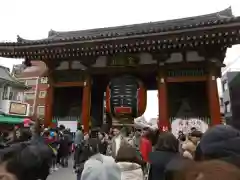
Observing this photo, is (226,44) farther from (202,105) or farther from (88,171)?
(88,171)

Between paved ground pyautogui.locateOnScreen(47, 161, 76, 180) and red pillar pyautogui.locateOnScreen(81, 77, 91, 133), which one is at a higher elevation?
red pillar pyautogui.locateOnScreen(81, 77, 91, 133)

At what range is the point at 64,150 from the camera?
29.6 ft

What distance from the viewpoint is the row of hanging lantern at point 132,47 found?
8.09 metres

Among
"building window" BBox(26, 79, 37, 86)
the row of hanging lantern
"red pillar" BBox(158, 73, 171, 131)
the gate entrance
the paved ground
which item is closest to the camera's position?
the paved ground

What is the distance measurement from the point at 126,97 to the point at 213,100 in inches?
138

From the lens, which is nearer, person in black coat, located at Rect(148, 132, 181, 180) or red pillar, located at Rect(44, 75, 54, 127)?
person in black coat, located at Rect(148, 132, 181, 180)

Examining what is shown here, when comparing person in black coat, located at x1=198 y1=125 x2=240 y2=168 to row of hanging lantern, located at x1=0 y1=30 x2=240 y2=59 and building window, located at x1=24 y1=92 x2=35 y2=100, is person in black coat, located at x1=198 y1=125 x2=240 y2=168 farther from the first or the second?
building window, located at x1=24 y1=92 x2=35 y2=100

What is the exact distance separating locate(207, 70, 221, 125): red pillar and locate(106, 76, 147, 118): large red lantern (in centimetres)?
275

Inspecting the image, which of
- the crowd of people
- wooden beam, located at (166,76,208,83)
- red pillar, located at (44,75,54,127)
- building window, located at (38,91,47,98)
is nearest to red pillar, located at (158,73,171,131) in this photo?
wooden beam, located at (166,76,208,83)

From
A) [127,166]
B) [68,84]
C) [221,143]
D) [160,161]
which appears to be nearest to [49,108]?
[68,84]

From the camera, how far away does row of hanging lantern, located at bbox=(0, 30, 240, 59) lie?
8094 mm

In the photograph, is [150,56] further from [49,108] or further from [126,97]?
[49,108]

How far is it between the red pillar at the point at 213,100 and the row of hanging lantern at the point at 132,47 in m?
1.52

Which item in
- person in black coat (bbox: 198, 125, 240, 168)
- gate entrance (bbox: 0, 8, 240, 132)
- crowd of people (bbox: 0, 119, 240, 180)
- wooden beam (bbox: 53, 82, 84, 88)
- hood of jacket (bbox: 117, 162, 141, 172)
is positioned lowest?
hood of jacket (bbox: 117, 162, 141, 172)
